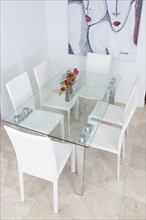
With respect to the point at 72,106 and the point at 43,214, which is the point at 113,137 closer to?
the point at 72,106

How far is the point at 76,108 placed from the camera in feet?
7.11

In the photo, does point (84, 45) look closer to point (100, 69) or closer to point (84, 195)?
point (100, 69)

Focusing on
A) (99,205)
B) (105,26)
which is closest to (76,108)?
(99,205)

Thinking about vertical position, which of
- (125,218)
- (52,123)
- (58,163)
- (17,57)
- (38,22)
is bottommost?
(125,218)

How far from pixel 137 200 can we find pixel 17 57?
7.46 ft

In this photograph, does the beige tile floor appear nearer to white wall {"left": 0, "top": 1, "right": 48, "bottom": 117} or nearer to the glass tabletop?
the glass tabletop

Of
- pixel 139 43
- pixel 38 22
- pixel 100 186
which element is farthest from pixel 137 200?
pixel 38 22

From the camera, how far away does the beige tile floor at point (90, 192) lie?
1.80 metres

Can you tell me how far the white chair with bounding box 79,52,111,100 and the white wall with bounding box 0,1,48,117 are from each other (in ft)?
2.83

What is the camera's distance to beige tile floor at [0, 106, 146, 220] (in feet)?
5.91

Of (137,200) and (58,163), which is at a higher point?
(58,163)

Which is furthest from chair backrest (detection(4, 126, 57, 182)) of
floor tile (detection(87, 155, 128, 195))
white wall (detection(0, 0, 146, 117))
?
white wall (detection(0, 0, 146, 117))

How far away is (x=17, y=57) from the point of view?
2.84 m

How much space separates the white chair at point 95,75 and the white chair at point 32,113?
1.65ft
